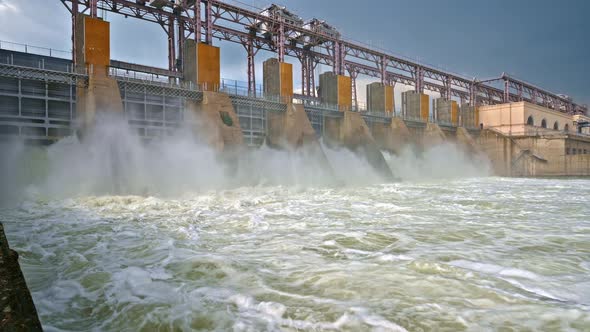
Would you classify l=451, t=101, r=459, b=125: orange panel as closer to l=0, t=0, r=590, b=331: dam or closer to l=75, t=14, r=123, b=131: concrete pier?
l=0, t=0, r=590, b=331: dam

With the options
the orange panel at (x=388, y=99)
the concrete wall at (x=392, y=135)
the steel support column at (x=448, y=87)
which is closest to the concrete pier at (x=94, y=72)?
the concrete wall at (x=392, y=135)

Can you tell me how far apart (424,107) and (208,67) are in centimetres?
1966

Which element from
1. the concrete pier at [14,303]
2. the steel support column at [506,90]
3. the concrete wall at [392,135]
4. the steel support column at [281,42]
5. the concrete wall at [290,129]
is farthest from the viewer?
the steel support column at [506,90]

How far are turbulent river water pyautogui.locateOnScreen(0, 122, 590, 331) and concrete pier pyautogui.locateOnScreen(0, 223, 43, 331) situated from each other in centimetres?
62

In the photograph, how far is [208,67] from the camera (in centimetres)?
1756

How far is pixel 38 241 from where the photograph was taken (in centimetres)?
596

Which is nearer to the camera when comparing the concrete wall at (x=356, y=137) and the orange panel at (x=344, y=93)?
the concrete wall at (x=356, y=137)

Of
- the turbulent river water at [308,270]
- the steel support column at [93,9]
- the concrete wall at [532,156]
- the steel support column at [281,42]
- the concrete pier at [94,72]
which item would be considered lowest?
the turbulent river water at [308,270]

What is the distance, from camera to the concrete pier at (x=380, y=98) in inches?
1070

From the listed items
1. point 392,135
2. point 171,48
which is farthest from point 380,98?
point 171,48

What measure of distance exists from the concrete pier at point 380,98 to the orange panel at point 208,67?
1341 cm

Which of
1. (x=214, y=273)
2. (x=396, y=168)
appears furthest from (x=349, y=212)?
(x=396, y=168)

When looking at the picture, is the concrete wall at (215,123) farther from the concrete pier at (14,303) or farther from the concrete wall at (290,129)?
the concrete pier at (14,303)

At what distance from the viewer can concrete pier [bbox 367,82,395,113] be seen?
27.2m
